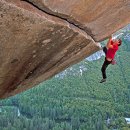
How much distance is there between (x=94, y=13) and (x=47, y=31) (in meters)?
0.68

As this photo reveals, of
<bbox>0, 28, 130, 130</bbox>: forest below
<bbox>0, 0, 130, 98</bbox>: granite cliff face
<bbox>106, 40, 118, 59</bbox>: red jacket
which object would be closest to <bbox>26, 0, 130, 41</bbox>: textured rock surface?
<bbox>0, 0, 130, 98</bbox>: granite cliff face

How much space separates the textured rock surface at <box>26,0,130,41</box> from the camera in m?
4.75

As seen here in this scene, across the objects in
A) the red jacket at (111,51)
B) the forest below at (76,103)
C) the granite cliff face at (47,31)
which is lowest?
the forest below at (76,103)

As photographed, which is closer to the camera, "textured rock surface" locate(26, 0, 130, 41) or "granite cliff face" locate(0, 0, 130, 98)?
"granite cliff face" locate(0, 0, 130, 98)

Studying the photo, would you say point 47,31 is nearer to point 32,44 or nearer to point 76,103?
point 32,44

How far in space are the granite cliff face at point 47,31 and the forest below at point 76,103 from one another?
8482 centimetres

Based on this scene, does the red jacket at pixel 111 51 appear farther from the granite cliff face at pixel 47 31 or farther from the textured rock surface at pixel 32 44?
the granite cliff face at pixel 47 31

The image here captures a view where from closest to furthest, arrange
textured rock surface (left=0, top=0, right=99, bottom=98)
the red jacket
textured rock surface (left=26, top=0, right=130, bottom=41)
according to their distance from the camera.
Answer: textured rock surface (left=0, top=0, right=99, bottom=98)
textured rock surface (left=26, top=0, right=130, bottom=41)
the red jacket

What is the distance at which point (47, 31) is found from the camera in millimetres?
5094

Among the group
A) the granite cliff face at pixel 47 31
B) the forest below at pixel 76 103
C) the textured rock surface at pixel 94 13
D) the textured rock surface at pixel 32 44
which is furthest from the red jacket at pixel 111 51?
the forest below at pixel 76 103

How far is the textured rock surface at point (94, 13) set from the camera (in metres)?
4.75

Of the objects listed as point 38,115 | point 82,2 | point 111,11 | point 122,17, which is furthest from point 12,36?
point 38,115

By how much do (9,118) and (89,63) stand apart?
65226mm

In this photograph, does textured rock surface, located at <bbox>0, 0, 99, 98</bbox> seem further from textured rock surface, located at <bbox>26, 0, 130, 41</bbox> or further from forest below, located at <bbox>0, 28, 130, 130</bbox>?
forest below, located at <bbox>0, 28, 130, 130</bbox>
